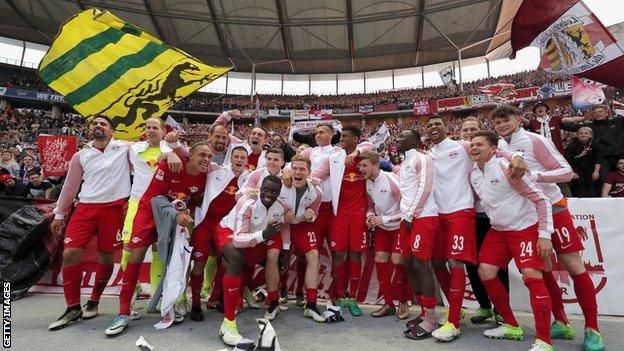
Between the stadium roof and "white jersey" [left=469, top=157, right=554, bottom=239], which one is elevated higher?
the stadium roof

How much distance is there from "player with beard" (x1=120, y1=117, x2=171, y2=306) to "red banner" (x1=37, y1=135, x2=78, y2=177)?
3592mm

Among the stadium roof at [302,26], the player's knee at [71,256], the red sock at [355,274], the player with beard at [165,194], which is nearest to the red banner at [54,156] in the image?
the player's knee at [71,256]

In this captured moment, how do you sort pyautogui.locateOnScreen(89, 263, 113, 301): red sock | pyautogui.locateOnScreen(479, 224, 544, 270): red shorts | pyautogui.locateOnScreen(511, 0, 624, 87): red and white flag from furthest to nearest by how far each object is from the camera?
pyautogui.locateOnScreen(511, 0, 624, 87): red and white flag → pyautogui.locateOnScreen(89, 263, 113, 301): red sock → pyautogui.locateOnScreen(479, 224, 544, 270): red shorts

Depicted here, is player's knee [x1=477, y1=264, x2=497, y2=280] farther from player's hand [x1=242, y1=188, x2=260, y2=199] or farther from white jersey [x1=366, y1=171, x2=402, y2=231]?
player's hand [x1=242, y1=188, x2=260, y2=199]

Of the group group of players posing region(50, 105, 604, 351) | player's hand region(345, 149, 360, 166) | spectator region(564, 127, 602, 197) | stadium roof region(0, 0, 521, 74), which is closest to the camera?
group of players posing region(50, 105, 604, 351)

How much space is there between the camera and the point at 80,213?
13.0ft

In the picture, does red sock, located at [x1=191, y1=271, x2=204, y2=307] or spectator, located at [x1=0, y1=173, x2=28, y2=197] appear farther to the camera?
spectator, located at [x1=0, y1=173, x2=28, y2=197]

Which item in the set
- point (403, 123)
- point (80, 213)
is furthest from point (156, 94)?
point (403, 123)

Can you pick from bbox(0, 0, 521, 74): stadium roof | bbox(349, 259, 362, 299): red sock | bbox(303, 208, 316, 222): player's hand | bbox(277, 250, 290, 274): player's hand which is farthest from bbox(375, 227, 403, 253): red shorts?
bbox(0, 0, 521, 74): stadium roof

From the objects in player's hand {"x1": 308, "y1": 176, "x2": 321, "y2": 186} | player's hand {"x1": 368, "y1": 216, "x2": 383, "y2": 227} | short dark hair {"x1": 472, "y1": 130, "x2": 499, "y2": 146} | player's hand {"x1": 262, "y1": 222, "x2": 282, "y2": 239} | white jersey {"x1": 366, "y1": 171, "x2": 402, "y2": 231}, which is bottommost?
player's hand {"x1": 262, "y1": 222, "x2": 282, "y2": 239}

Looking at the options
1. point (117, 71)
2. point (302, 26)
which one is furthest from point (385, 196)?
point (302, 26)

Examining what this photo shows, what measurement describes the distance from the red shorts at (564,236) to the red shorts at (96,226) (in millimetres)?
4493

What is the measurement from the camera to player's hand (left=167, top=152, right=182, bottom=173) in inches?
147

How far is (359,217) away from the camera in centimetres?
432
